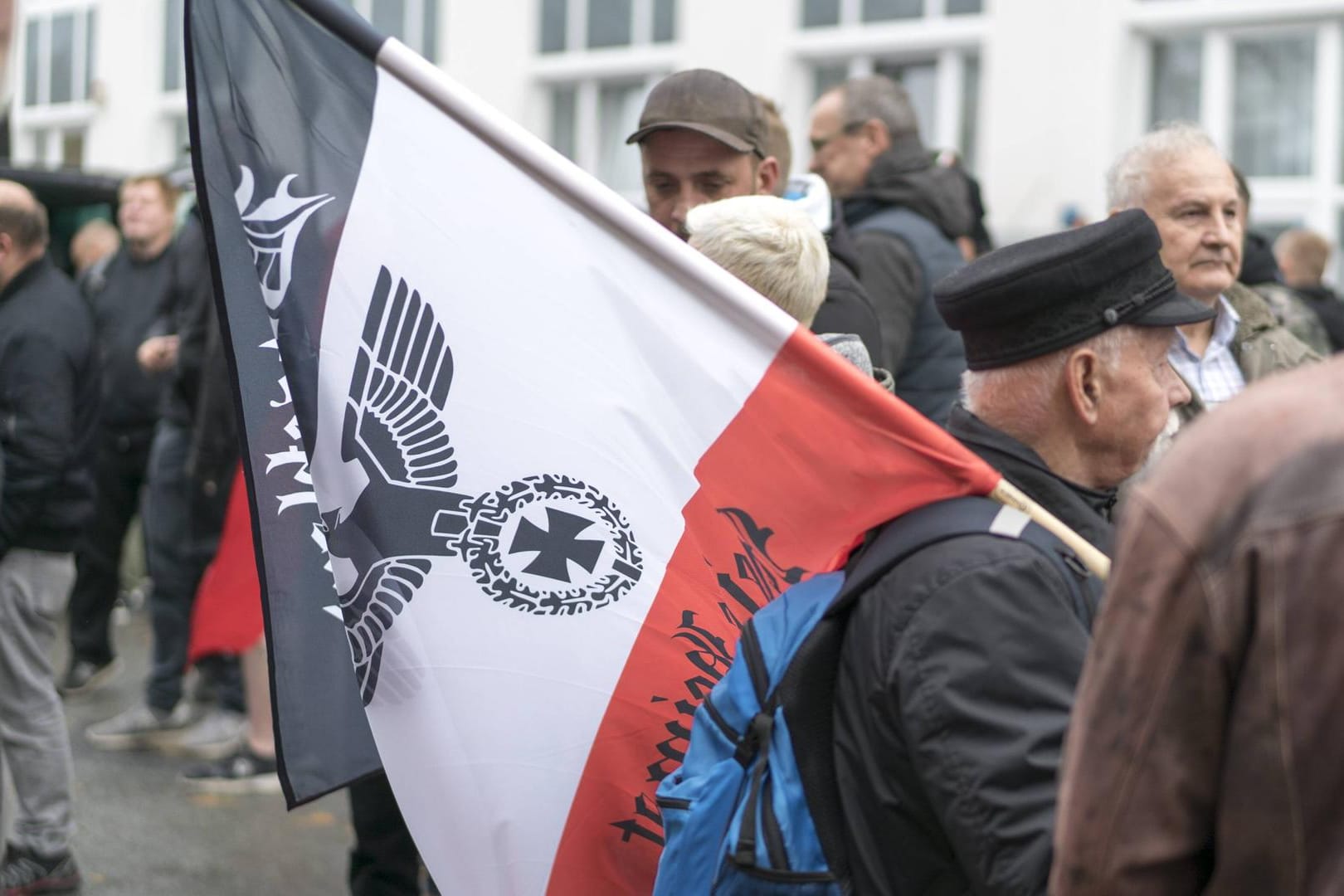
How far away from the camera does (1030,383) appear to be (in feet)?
7.53

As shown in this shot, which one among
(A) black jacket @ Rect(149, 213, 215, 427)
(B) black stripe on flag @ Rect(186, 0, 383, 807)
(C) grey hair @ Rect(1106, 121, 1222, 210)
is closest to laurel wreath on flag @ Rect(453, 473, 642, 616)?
(B) black stripe on flag @ Rect(186, 0, 383, 807)

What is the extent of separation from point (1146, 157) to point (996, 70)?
7.04 meters

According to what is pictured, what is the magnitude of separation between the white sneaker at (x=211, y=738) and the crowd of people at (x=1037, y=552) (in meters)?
1.65

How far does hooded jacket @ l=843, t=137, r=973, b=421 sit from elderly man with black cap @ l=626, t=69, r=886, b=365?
54cm

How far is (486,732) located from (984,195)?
885 cm

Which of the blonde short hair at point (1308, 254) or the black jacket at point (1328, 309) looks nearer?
the black jacket at point (1328, 309)

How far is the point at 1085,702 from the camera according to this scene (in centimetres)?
142

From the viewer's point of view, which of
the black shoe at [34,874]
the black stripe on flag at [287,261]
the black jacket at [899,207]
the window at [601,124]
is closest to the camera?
the black stripe on flag at [287,261]

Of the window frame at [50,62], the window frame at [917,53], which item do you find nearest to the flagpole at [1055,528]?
the window frame at [917,53]

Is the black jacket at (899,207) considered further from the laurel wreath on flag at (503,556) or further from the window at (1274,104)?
the window at (1274,104)

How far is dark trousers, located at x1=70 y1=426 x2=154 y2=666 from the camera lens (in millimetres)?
8148

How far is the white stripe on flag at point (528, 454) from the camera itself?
263cm

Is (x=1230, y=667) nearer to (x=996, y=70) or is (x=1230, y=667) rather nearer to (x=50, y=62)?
(x=996, y=70)

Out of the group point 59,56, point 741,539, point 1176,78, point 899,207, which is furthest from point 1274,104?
point 59,56
